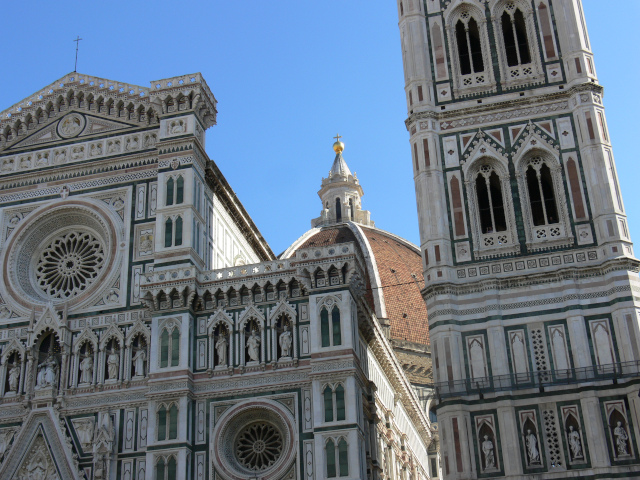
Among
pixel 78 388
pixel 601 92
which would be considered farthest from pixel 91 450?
pixel 601 92

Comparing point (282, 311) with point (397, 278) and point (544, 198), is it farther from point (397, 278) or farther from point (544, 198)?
point (397, 278)

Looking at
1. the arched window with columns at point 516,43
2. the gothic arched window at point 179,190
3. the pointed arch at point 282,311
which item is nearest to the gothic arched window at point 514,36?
the arched window with columns at point 516,43

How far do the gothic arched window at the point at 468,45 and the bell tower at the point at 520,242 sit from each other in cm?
5

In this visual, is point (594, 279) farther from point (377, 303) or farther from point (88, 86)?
point (377, 303)

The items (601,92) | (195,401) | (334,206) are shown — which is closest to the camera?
(195,401)

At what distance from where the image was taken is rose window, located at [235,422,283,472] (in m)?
25.4

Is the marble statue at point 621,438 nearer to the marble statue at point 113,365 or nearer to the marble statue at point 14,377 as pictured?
the marble statue at point 113,365

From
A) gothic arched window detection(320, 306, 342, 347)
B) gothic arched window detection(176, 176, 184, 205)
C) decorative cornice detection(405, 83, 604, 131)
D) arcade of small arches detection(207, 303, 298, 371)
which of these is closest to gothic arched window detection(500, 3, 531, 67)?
decorative cornice detection(405, 83, 604, 131)

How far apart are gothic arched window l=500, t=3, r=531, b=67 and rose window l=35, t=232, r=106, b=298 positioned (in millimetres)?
14009

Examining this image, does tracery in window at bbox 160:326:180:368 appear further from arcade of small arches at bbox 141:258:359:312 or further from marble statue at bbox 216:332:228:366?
marble statue at bbox 216:332:228:366

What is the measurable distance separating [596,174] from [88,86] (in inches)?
659

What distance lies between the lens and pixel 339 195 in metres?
72.9

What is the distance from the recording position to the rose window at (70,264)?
2923 centimetres

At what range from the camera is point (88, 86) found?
31969mm
